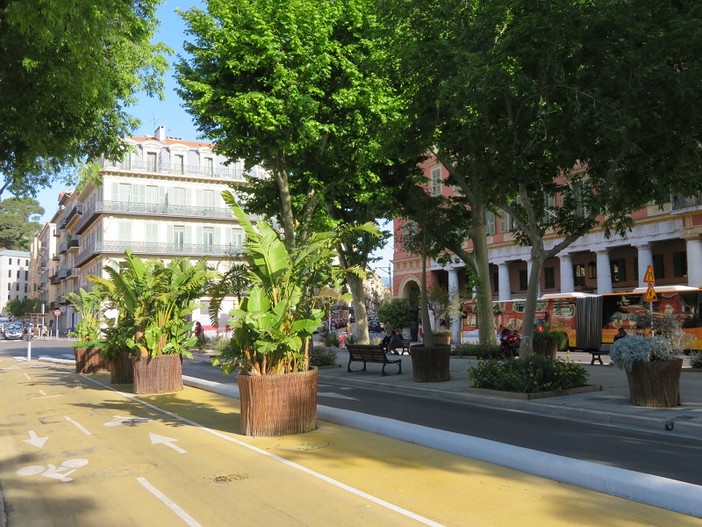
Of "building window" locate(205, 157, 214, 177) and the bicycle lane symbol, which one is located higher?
"building window" locate(205, 157, 214, 177)

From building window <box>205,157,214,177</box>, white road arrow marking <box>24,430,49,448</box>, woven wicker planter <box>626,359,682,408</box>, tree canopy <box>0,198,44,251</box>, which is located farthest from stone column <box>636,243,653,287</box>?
tree canopy <box>0,198,44,251</box>

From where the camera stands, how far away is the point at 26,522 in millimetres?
5488

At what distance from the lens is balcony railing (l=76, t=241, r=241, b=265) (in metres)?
59.6

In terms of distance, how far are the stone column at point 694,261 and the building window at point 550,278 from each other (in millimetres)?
12583

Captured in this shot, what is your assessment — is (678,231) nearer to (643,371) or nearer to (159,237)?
(643,371)

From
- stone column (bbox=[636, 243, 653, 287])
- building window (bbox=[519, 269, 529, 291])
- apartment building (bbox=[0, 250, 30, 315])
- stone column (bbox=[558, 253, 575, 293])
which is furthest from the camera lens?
apartment building (bbox=[0, 250, 30, 315])

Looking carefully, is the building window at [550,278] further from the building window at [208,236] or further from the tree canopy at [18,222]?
the tree canopy at [18,222]

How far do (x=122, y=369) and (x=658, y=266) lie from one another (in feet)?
113

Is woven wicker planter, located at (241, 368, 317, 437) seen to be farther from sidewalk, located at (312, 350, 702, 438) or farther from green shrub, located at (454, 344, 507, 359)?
green shrub, located at (454, 344, 507, 359)

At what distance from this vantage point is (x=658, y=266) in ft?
127

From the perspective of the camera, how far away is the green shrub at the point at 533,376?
12853mm

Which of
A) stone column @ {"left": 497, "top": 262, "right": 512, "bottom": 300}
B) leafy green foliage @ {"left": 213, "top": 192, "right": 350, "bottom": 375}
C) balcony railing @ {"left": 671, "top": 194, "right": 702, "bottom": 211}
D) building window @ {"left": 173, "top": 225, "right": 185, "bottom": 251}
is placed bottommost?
leafy green foliage @ {"left": 213, "top": 192, "right": 350, "bottom": 375}

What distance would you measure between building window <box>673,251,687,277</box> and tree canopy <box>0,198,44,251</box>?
91.0 meters

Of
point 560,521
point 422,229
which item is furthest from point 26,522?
point 422,229
